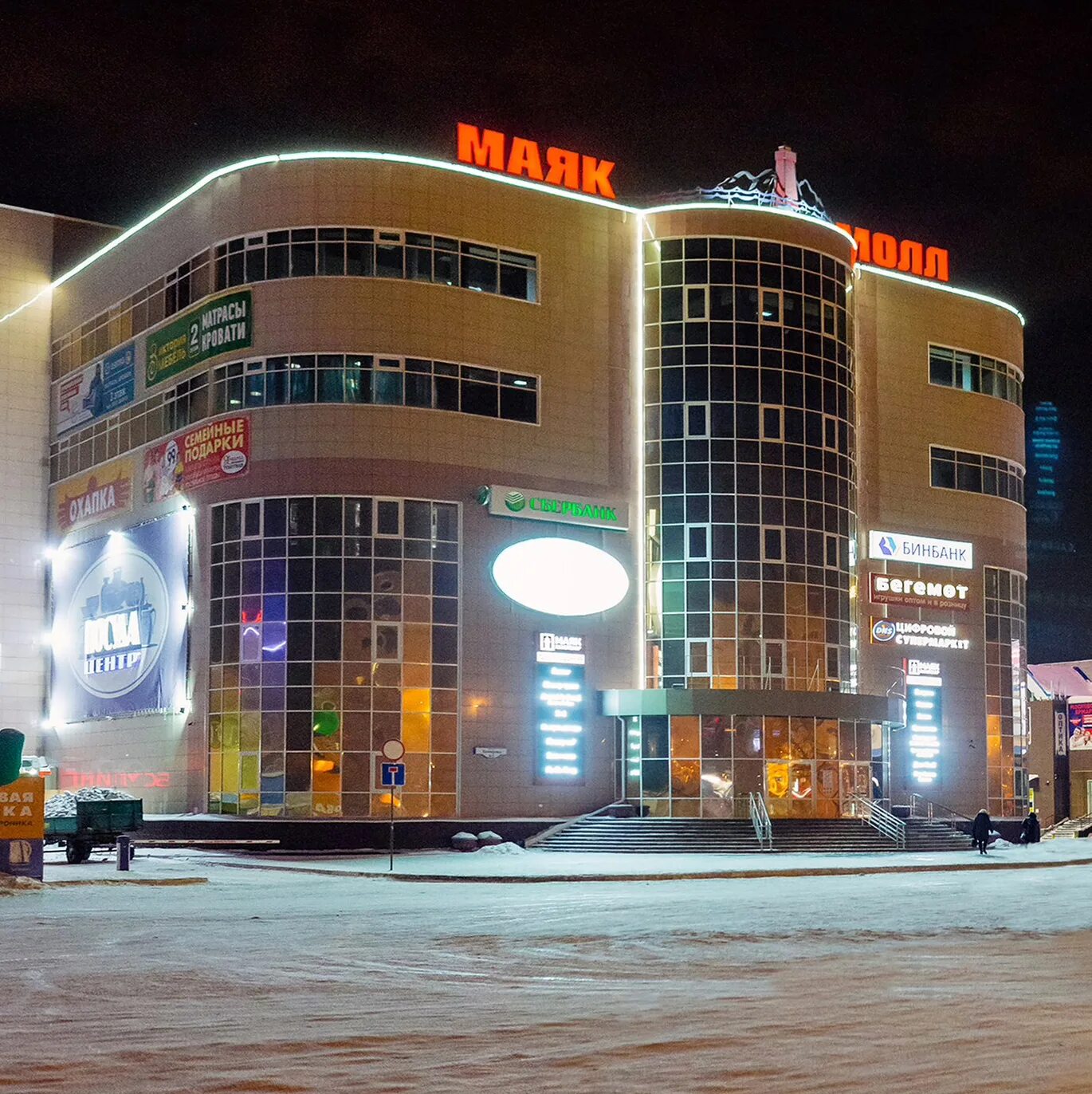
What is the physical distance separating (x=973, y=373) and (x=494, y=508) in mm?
24895

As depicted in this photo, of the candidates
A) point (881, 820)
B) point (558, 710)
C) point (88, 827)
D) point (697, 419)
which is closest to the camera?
point (88, 827)

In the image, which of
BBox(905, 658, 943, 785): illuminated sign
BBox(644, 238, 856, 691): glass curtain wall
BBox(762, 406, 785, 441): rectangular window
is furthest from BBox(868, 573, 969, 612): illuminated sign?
BBox(762, 406, 785, 441): rectangular window

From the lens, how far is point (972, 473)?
6831cm

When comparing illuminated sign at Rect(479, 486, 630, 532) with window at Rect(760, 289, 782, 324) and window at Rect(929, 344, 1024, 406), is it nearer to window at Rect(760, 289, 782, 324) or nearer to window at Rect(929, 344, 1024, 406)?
window at Rect(760, 289, 782, 324)

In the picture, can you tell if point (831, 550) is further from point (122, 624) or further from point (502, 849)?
point (122, 624)

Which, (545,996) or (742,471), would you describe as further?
(742,471)

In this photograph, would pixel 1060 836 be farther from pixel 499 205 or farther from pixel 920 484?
pixel 499 205

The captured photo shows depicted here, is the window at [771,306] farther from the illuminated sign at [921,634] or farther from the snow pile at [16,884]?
the snow pile at [16,884]

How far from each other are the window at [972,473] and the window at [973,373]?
110 inches

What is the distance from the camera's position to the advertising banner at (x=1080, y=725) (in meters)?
96.2

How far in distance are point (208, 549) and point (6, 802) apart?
26.0 meters

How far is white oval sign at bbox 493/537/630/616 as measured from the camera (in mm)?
56000

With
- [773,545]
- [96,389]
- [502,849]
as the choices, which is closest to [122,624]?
[96,389]

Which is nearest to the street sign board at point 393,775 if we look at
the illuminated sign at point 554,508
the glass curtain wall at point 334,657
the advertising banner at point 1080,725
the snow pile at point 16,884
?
the snow pile at point 16,884
